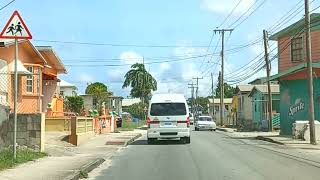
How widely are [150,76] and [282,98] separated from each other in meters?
52.3

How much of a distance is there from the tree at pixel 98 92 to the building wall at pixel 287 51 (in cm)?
2672

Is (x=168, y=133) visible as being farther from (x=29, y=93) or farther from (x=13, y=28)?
(x=13, y=28)

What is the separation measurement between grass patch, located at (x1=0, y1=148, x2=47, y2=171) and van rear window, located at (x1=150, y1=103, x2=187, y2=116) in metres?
9.14

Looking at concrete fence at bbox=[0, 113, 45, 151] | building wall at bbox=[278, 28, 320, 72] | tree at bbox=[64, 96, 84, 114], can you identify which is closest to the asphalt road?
concrete fence at bbox=[0, 113, 45, 151]

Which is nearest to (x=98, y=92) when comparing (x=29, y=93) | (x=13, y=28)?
(x=29, y=93)

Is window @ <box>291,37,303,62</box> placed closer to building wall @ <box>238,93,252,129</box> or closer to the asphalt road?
the asphalt road

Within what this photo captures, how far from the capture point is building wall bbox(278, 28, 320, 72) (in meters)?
36.4

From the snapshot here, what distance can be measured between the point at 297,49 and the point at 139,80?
5188cm

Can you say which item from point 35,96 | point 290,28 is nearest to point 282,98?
point 290,28

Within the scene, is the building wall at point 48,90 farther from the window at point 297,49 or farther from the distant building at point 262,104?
the distant building at point 262,104

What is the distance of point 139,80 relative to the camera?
88375 mm

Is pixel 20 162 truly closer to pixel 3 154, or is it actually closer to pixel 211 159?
pixel 3 154

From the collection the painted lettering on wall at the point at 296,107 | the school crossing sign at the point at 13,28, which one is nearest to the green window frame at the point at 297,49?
the painted lettering on wall at the point at 296,107

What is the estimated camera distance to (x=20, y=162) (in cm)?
1581
